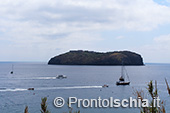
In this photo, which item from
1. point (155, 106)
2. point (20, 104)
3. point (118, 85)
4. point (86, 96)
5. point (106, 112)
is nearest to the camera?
point (155, 106)

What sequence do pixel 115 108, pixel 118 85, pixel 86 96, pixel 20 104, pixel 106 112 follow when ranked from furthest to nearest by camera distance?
pixel 118 85 → pixel 86 96 → pixel 20 104 → pixel 115 108 → pixel 106 112

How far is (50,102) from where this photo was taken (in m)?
52.5

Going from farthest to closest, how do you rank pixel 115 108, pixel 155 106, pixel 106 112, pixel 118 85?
1. pixel 118 85
2. pixel 115 108
3. pixel 106 112
4. pixel 155 106

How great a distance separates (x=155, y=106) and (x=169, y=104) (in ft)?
146

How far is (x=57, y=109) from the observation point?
45281 mm

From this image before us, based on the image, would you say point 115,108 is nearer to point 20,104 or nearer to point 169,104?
point 169,104

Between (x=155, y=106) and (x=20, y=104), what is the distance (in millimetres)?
46457

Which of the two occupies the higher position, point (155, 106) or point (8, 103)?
point (155, 106)

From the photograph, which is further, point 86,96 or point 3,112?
point 86,96

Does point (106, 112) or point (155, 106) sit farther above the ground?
point (155, 106)

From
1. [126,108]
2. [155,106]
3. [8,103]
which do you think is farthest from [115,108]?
[155,106]

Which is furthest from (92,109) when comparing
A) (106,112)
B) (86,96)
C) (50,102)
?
(86,96)

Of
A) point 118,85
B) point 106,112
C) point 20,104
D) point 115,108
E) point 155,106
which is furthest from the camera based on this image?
point 118,85

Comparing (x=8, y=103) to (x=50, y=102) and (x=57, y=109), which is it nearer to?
(x=50, y=102)
